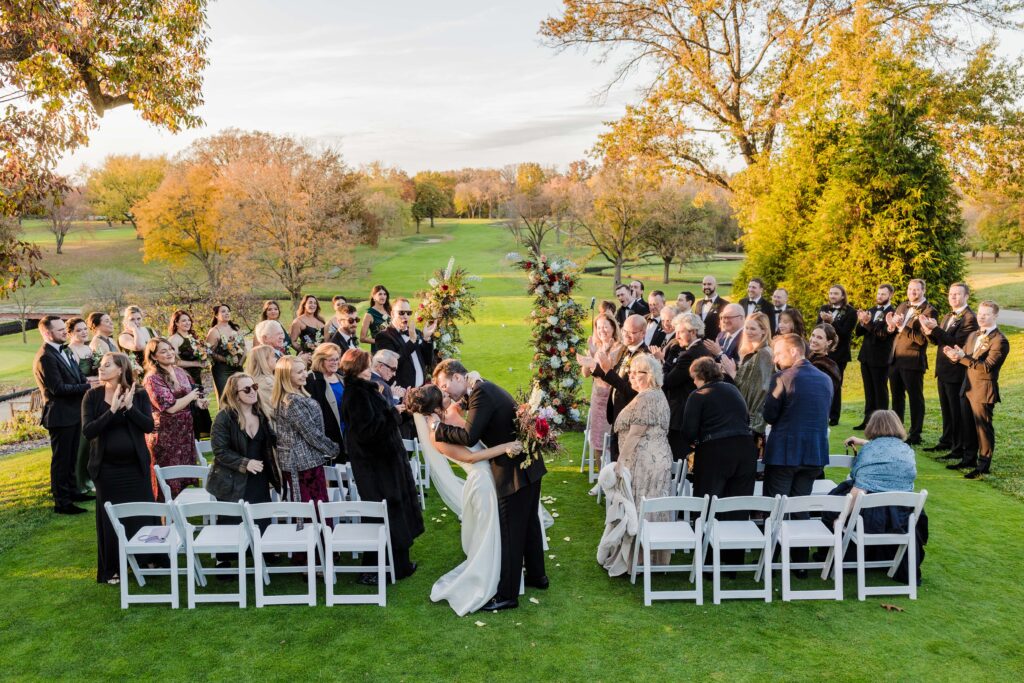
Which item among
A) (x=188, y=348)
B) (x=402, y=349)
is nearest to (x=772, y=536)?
(x=402, y=349)

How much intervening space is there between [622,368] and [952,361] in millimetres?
4732

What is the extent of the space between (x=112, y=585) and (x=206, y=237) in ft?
148

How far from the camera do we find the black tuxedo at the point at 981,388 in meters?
8.51

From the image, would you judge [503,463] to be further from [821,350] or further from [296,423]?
[821,350]

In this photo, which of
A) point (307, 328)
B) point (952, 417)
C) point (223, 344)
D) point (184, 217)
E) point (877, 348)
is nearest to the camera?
point (952, 417)

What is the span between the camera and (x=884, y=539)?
582cm

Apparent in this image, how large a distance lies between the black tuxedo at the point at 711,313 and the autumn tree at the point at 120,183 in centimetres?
5843

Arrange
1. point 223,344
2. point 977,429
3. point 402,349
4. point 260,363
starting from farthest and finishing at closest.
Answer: point 223,344, point 402,349, point 977,429, point 260,363

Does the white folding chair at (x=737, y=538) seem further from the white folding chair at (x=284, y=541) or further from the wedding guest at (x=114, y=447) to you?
the wedding guest at (x=114, y=447)

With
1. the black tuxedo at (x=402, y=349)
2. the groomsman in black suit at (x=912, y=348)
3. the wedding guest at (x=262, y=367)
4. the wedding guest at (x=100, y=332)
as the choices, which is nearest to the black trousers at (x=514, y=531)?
the wedding guest at (x=262, y=367)

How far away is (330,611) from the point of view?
18.7 feet

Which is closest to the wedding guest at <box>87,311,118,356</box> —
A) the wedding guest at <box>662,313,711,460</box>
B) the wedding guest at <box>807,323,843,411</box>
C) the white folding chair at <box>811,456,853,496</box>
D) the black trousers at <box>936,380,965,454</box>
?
the wedding guest at <box>662,313,711,460</box>

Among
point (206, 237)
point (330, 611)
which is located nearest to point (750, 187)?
point (330, 611)

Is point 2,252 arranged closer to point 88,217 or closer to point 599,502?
point 599,502
